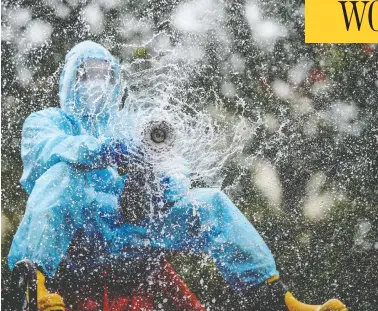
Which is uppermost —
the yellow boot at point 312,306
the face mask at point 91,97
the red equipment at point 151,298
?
the face mask at point 91,97

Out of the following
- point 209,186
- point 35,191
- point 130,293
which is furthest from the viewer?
point 209,186

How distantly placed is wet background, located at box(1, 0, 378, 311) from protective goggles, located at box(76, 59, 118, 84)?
161 mm

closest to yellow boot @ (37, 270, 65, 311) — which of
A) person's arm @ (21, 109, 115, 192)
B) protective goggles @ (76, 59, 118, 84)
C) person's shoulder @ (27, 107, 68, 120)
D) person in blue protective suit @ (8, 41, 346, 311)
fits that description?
person in blue protective suit @ (8, 41, 346, 311)

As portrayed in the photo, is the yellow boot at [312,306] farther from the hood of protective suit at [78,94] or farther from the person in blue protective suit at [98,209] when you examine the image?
the hood of protective suit at [78,94]

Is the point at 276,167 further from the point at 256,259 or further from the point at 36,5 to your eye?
the point at 36,5

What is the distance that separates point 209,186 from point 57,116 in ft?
1.68

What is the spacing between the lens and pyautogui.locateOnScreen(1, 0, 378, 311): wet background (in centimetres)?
155

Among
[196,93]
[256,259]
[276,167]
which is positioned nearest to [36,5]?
[196,93]

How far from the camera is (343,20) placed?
1545 millimetres

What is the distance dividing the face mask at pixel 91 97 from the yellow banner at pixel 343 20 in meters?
0.76

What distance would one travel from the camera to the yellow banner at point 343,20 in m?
1.54

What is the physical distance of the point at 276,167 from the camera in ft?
5.27

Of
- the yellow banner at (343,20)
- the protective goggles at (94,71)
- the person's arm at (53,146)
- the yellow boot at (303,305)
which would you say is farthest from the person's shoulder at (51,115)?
the yellow banner at (343,20)

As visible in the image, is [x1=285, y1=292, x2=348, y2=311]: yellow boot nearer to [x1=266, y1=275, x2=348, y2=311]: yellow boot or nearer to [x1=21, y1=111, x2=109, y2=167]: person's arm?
[x1=266, y1=275, x2=348, y2=311]: yellow boot
